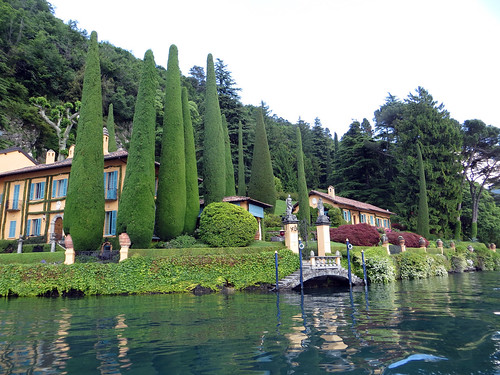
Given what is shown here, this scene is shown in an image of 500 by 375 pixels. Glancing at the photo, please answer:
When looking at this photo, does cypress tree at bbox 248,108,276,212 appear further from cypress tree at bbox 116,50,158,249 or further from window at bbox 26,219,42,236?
window at bbox 26,219,42,236

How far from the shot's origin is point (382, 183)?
52.7 m

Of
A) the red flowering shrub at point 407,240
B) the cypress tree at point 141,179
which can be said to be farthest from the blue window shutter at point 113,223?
the red flowering shrub at point 407,240

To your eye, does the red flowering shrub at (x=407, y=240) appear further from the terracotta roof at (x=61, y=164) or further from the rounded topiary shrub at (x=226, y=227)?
the terracotta roof at (x=61, y=164)

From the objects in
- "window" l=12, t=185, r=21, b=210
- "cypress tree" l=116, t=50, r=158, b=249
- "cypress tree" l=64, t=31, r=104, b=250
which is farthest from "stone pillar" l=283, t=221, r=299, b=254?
"window" l=12, t=185, r=21, b=210

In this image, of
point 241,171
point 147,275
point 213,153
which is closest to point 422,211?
point 241,171

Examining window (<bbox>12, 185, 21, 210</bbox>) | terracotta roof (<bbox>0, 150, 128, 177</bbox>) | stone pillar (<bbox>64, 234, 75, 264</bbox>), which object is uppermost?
terracotta roof (<bbox>0, 150, 128, 177</bbox>)

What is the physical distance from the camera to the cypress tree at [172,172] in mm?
22844

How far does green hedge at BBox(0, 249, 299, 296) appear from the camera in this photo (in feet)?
54.4

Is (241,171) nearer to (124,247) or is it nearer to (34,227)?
(34,227)

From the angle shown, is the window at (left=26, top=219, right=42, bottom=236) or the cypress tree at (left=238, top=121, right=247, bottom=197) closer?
the window at (left=26, top=219, right=42, bottom=236)

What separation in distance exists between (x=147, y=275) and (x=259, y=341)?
12.4 m

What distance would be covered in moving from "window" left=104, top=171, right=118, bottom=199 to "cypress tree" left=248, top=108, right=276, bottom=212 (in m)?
18.0

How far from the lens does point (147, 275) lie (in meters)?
17.3

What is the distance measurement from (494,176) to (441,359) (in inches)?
2027
